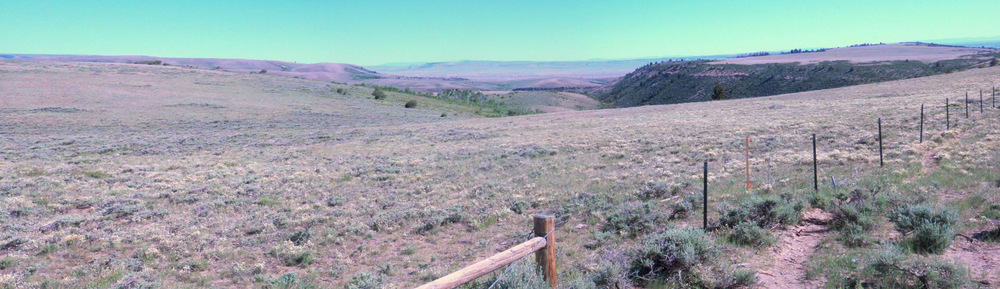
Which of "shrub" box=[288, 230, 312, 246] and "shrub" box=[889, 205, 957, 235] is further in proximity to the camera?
"shrub" box=[288, 230, 312, 246]

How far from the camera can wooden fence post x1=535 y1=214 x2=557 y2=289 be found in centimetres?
424

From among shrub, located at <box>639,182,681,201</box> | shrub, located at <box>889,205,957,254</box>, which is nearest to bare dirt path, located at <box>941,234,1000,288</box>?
shrub, located at <box>889,205,957,254</box>

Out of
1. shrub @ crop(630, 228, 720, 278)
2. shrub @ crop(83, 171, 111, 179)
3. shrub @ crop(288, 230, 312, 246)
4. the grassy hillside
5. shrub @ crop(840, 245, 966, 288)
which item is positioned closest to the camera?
shrub @ crop(840, 245, 966, 288)

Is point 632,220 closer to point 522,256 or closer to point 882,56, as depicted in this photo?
point 522,256

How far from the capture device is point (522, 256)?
13.4 ft

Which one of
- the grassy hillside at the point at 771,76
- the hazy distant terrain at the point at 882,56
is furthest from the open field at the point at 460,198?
the hazy distant terrain at the point at 882,56

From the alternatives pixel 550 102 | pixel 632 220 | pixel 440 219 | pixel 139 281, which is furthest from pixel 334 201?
pixel 550 102

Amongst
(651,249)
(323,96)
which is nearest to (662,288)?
(651,249)

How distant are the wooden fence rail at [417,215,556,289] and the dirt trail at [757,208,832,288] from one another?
217cm

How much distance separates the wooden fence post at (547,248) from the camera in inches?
167

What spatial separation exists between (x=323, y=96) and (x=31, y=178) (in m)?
41.7

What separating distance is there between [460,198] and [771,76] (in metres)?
77.4

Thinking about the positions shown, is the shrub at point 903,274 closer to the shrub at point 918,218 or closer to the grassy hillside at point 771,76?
the shrub at point 918,218

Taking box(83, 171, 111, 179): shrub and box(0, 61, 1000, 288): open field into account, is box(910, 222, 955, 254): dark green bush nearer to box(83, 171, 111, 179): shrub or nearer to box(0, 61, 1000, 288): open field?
box(0, 61, 1000, 288): open field
